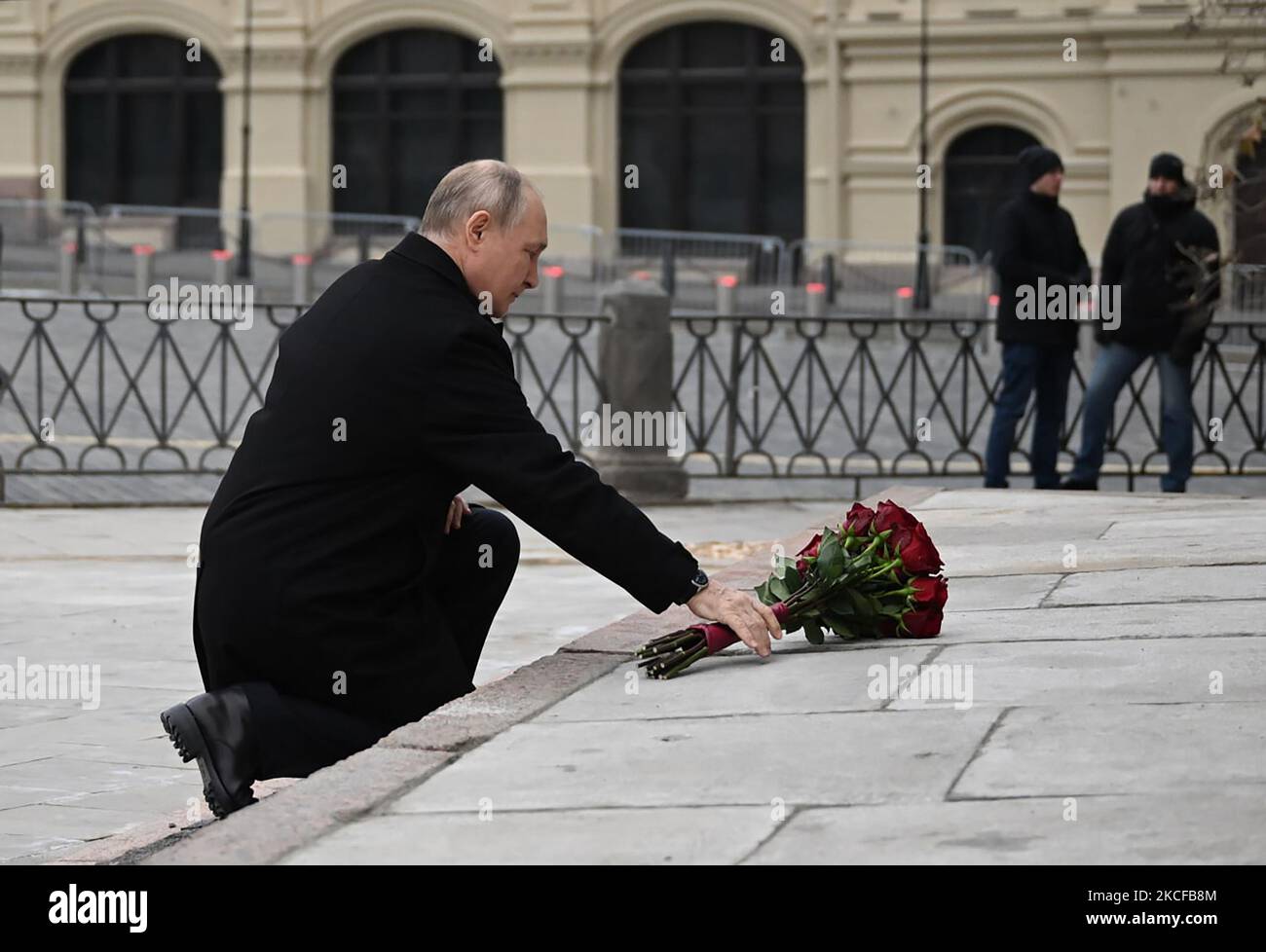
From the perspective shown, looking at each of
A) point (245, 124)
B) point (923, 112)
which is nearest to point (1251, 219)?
point (923, 112)

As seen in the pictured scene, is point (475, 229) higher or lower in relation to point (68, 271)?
lower

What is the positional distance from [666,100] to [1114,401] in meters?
23.7

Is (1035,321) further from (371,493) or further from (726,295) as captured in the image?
(726,295)

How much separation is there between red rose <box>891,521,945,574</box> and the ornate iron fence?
6.91 metres

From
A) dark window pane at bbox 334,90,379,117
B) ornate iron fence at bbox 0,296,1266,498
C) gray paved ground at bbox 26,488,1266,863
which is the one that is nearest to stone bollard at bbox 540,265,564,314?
ornate iron fence at bbox 0,296,1266,498

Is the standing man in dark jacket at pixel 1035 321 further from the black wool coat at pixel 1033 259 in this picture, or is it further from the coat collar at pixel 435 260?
the coat collar at pixel 435 260

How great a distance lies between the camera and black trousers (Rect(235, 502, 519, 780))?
15.1ft

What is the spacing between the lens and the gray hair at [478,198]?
4.78 meters

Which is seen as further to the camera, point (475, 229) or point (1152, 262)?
point (1152, 262)

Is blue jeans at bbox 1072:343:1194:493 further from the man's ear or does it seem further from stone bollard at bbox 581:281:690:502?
the man's ear

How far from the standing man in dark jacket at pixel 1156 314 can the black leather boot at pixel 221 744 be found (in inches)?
297

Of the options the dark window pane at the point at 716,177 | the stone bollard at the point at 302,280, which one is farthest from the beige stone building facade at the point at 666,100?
the stone bollard at the point at 302,280

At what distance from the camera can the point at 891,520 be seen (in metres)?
5.32
